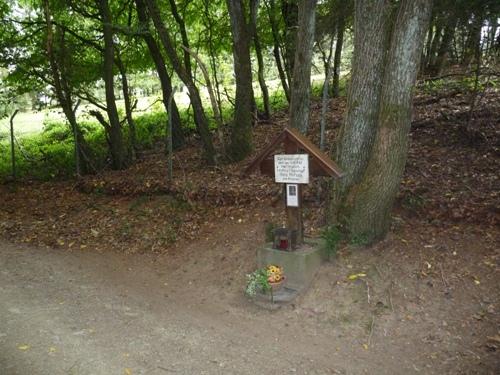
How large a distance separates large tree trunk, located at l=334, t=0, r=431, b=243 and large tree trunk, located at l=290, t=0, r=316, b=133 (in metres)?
2.21

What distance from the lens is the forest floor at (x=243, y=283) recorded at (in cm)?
434

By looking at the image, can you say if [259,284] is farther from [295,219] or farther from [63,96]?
[63,96]

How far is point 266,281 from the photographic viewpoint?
17.8ft

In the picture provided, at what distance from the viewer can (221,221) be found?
7766mm

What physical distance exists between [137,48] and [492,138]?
33.7 ft

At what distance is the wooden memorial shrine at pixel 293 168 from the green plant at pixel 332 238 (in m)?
0.38

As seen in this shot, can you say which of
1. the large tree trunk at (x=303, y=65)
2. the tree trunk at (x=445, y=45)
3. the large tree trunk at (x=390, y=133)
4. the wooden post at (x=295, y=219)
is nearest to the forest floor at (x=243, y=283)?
the large tree trunk at (x=390, y=133)

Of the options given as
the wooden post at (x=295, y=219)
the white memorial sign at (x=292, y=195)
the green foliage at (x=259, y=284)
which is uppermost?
the white memorial sign at (x=292, y=195)

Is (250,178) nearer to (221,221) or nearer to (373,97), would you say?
(221,221)

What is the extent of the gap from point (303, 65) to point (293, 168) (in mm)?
3010

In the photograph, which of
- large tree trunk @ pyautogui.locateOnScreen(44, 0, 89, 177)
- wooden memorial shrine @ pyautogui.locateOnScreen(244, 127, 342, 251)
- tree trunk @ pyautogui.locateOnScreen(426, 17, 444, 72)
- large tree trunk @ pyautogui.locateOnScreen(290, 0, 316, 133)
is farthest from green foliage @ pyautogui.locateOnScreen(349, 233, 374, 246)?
large tree trunk @ pyautogui.locateOnScreen(44, 0, 89, 177)

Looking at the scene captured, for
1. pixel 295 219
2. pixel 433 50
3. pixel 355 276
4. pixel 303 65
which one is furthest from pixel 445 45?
pixel 355 276

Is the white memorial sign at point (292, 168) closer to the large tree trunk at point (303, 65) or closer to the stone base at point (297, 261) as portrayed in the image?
the stone base at point (297, 261)

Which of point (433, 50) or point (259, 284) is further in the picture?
point (433, 50)
